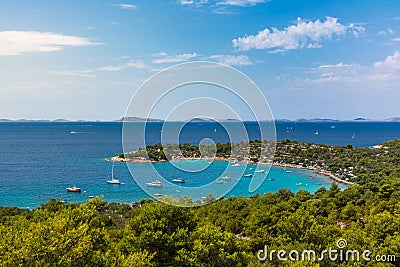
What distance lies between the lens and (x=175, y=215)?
45.3 feet

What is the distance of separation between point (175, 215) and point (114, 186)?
45.3 metres

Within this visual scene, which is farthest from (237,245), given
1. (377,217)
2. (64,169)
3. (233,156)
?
(64,169)

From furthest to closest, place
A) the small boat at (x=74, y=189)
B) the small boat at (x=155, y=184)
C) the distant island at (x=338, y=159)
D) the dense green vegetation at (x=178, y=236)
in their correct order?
the distant island at (x=338, y=159)
the small boat at (x=74, y=189)
the dense green vegetation at (x=178, y=236)
the small boat at (x=155, y=184)

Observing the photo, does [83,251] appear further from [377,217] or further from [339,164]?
[339,164]

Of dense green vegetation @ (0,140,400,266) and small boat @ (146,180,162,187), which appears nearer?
small boat @ (146,180,162,187)

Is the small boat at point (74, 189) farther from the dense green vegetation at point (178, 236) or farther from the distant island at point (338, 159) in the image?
the dense green vegetation at point (178, 236)

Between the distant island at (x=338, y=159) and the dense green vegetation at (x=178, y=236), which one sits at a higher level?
the dense green vegetation at (x=178, y=236)

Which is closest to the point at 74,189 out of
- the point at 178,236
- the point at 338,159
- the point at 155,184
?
the point at 178,236

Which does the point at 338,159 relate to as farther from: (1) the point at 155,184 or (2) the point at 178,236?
(1) the point at 155,184

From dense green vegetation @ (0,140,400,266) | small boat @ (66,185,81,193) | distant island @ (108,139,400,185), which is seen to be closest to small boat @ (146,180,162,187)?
dense green vegetation @ (0,140,400,266)

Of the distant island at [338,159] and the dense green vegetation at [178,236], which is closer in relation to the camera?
the dense green vegetation at [178,236]

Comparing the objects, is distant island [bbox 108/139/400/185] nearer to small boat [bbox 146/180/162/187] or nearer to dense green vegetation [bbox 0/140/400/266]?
dense green vegetation [bbox 0/140/400/266]

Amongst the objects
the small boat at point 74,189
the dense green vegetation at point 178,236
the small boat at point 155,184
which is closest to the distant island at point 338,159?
the small boat at point 74,189

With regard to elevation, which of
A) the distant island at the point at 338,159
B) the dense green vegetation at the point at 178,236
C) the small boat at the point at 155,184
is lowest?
the distant island at the point at 338,159
